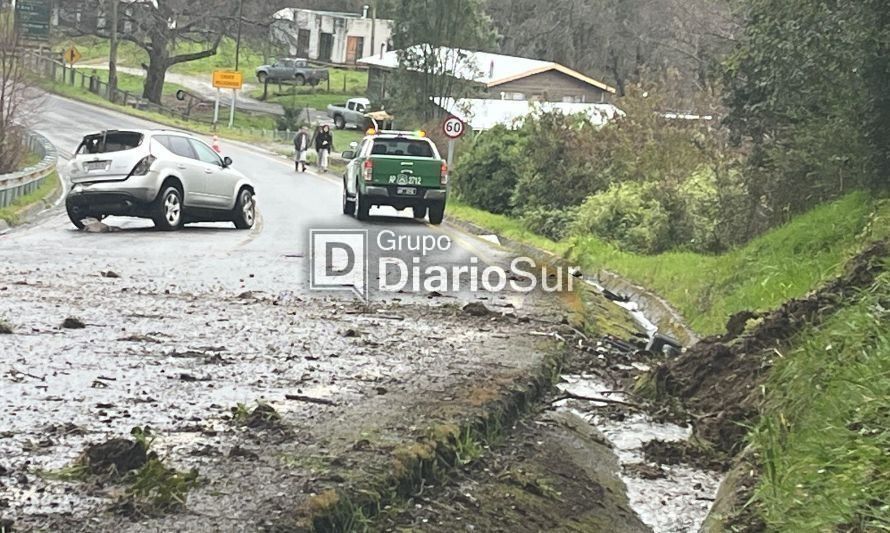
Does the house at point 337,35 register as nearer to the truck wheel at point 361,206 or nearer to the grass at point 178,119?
the grass at point 178,119

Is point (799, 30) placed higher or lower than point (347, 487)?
higher

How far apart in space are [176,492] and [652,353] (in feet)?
26.3

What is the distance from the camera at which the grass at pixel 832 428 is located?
18.4 feet

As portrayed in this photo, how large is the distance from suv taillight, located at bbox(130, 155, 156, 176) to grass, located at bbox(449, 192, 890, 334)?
843 cm

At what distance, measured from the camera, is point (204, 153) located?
23875mm

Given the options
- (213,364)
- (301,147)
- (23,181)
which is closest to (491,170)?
(301,147)

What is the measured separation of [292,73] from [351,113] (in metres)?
20.1

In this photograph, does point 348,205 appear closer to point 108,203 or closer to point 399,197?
point 399,197

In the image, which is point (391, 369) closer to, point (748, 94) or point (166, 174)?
point (748, 94)

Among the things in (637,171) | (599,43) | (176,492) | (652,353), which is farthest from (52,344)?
(599,43)

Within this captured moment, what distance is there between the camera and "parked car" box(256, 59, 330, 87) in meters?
90.1

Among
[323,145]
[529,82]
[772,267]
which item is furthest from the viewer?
[529,82]

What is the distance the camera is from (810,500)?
19.5ft

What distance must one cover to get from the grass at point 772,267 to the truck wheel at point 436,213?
9257 millimetres
